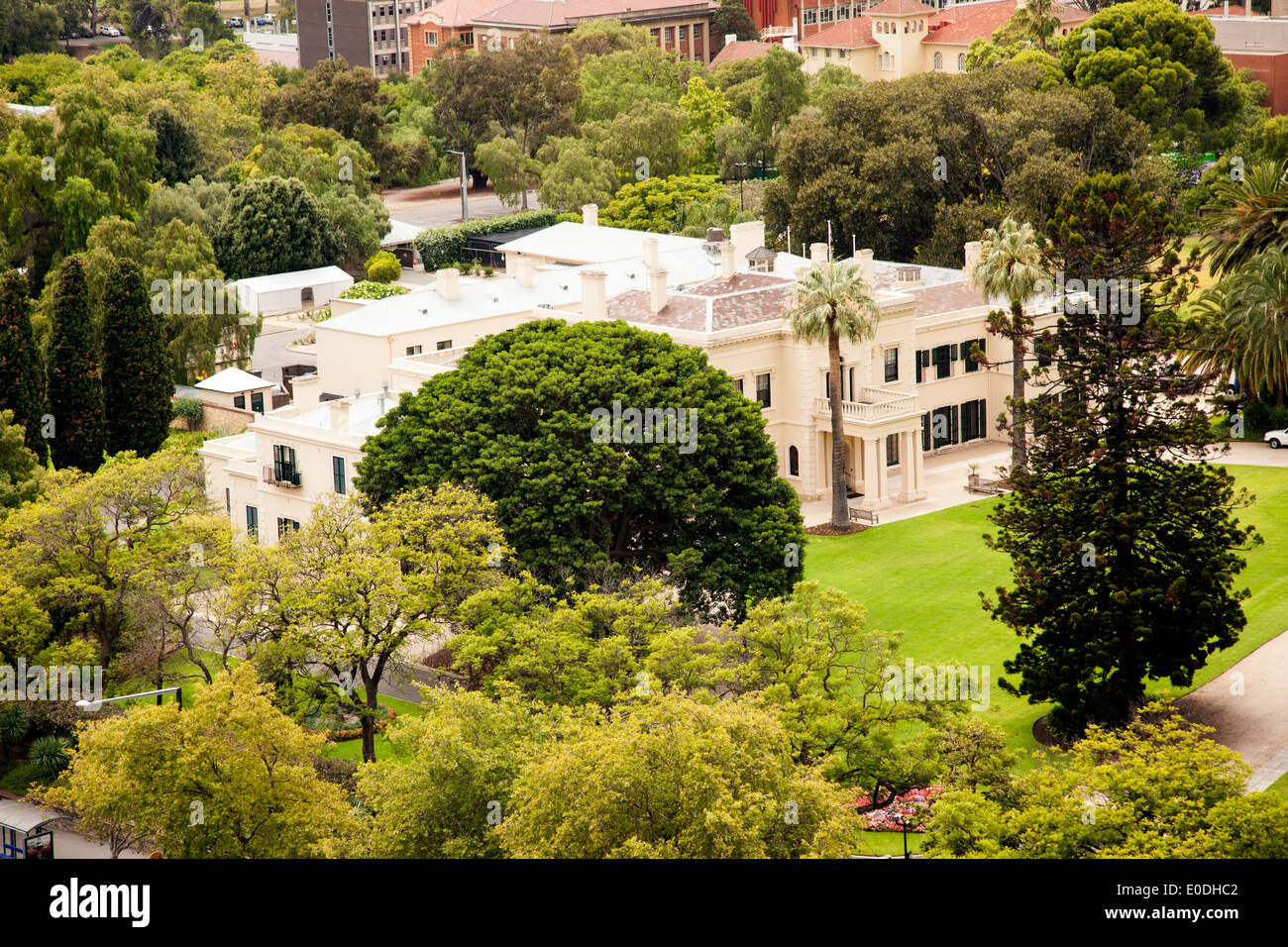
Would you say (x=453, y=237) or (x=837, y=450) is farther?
(x=453, y=237)

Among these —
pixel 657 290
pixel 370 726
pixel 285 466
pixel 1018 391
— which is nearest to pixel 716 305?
pixel 657 290

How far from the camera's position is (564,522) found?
165 feet

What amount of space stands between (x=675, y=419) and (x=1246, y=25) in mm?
113722

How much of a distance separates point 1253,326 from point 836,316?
18.3 meters

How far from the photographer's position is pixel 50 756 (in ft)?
154

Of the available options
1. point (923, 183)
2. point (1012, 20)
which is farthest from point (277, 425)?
point (1012, 20)

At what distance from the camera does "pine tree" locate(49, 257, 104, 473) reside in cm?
6819

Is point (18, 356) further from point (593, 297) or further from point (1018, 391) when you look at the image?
point (1018, 391)

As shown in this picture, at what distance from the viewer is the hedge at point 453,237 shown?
11719 centimetres

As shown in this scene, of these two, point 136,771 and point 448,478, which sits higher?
point 448,478

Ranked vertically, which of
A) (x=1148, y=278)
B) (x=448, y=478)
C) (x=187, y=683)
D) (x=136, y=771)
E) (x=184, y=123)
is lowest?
(x=187, y=683)

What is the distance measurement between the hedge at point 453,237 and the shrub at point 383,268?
13.9 ft

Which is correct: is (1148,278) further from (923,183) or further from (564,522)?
(923,183)

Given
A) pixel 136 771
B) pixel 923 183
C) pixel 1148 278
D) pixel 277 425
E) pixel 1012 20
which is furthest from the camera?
pixel 1012 20
